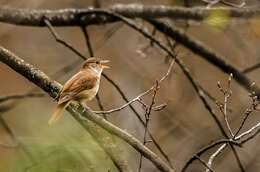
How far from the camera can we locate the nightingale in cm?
328

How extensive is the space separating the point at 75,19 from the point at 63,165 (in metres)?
2.56

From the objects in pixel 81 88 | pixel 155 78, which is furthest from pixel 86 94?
pixel 155 78

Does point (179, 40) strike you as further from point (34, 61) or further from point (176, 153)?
point (34, 61)

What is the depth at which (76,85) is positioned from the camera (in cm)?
374

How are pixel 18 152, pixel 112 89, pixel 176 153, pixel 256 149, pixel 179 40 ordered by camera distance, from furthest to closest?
pixel 112 89, pixel 176 153, pixel 256 149, pixel 179 40, pixel 18 152

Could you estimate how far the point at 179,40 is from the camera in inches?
185

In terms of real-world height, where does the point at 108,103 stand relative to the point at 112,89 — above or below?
below

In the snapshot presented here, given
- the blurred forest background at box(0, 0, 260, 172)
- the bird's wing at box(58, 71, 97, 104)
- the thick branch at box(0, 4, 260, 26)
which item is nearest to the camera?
the bird's wing at box(58, 71, 97, 104)

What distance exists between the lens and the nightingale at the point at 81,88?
3.28 m

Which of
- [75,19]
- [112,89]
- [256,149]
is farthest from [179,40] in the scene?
[112,89]

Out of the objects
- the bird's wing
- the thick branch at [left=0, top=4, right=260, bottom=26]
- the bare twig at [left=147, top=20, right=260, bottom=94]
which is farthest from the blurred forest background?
the bird's wing

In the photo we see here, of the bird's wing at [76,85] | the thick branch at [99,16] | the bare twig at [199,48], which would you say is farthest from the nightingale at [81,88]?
the bare twig at [199,48]

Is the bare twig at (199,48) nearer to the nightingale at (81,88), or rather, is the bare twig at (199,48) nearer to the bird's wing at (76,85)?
the nightingale at (81,88)

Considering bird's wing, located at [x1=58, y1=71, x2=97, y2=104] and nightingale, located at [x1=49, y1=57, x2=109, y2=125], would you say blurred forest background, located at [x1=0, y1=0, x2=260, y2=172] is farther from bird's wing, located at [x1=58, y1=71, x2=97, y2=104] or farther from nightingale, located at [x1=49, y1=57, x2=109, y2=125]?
bird's wing, located at [x1=58, y1=71, x2=97, y2=104]
